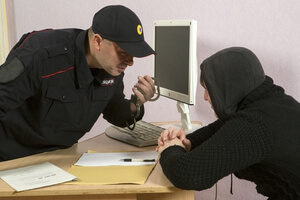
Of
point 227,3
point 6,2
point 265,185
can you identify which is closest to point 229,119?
point 265,185

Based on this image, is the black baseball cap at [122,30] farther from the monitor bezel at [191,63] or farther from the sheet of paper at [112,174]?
the sheet of paper at [112,174]

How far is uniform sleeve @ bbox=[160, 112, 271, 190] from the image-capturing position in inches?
50.7

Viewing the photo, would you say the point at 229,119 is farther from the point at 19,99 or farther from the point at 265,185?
the point at 19,99

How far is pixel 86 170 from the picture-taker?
5.20 ft

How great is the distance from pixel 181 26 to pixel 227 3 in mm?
820

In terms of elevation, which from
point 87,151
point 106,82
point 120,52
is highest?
point 120,52

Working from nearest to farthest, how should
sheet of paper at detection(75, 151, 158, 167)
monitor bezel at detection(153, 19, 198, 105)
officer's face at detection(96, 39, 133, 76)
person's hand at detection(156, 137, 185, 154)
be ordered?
person's hand at detection(156, 137, 185, 154)
sheet of paper at detection(75, 151, 158, 167)
officer's face at detection(96, 39, 133, 76)
monitor bezel at detection(153, 19, 198, 105)

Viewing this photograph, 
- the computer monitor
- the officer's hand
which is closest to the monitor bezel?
the computer monitor

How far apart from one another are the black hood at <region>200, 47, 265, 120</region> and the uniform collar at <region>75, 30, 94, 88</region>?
56 centimetres

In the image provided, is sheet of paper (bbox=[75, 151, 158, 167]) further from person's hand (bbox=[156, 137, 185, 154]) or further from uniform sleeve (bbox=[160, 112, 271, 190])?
uniform sleeve (bbox=[160, 112, 271, 190])

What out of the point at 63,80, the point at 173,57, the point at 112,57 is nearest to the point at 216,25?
the point at 173,57

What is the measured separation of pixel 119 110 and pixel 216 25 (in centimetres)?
98

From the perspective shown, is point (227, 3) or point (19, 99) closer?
point (19, 99)

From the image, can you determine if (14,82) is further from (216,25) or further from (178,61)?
(216,25)
